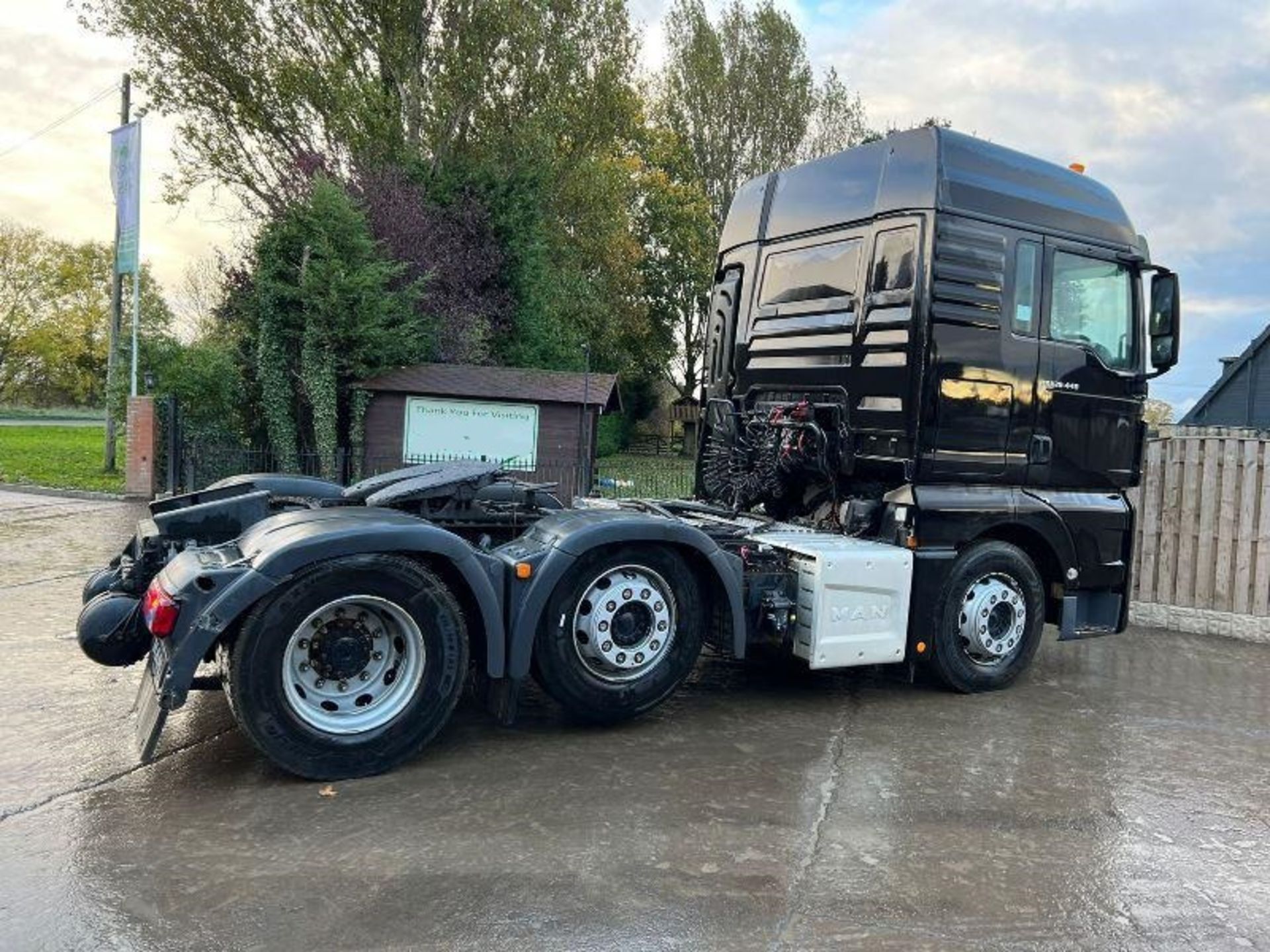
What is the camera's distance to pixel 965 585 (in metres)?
5.96

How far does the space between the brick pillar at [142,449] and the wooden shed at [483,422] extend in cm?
412

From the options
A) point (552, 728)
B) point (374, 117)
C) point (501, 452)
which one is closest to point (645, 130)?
point (374, 117)

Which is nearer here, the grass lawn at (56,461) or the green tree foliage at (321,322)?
the green tree foliage at (321,322)

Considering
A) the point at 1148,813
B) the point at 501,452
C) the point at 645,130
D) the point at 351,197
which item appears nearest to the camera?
the point at 1148,813

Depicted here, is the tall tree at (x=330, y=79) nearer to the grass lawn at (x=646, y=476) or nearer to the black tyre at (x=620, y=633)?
the grass lawn at (x=646, y=476)

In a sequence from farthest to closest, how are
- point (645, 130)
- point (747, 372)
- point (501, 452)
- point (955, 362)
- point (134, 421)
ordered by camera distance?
point (645, 130) → point (134, 421) → point (501, 452) → point (747, 372) → point (955, 362)

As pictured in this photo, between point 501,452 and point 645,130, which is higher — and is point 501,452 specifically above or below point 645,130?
below

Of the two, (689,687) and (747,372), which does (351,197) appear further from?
(689,687)

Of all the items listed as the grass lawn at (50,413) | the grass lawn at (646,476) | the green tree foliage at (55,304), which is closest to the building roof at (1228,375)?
the grass lawn at (646,476)

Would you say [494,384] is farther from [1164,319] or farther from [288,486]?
[1164,319]

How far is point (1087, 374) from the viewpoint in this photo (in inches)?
248

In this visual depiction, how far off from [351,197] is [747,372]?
44.6 feet

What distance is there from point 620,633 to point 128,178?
59.8 ft

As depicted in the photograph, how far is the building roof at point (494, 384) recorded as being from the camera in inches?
626
